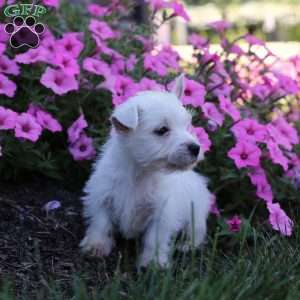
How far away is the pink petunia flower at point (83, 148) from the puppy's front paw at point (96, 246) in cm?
62

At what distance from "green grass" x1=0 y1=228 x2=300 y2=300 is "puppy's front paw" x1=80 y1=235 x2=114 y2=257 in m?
0.12

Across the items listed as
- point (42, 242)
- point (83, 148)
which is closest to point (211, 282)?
point (42, 242)

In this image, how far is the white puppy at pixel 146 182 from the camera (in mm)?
3432

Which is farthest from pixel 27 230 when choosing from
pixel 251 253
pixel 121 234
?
pixel 251 253

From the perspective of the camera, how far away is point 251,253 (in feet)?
11.4

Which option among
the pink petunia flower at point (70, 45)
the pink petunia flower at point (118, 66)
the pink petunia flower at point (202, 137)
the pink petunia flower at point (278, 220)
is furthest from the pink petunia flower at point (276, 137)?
the pink petunia flower at point (70, 45)

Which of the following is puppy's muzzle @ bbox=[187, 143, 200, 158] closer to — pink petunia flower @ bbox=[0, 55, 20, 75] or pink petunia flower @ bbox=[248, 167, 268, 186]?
pink petunia flower @ bbox=[248, 167, 268, 186]

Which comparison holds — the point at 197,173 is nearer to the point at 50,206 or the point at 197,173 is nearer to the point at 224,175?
the point at 224,175

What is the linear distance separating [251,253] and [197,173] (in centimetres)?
83

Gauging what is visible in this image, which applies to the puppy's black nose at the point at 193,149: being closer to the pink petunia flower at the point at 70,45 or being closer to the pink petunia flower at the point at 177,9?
the pink petunia flower at the point at 70,45

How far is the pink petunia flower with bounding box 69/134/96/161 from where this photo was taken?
13.6ft

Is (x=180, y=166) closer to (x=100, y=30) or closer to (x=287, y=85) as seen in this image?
(x=100, y=30)

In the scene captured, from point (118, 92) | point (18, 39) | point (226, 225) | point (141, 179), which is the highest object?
point (18, 39)

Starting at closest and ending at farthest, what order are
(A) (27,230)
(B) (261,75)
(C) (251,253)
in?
(C) (251,253)
(A) (27,230)
(B) (261,75)
